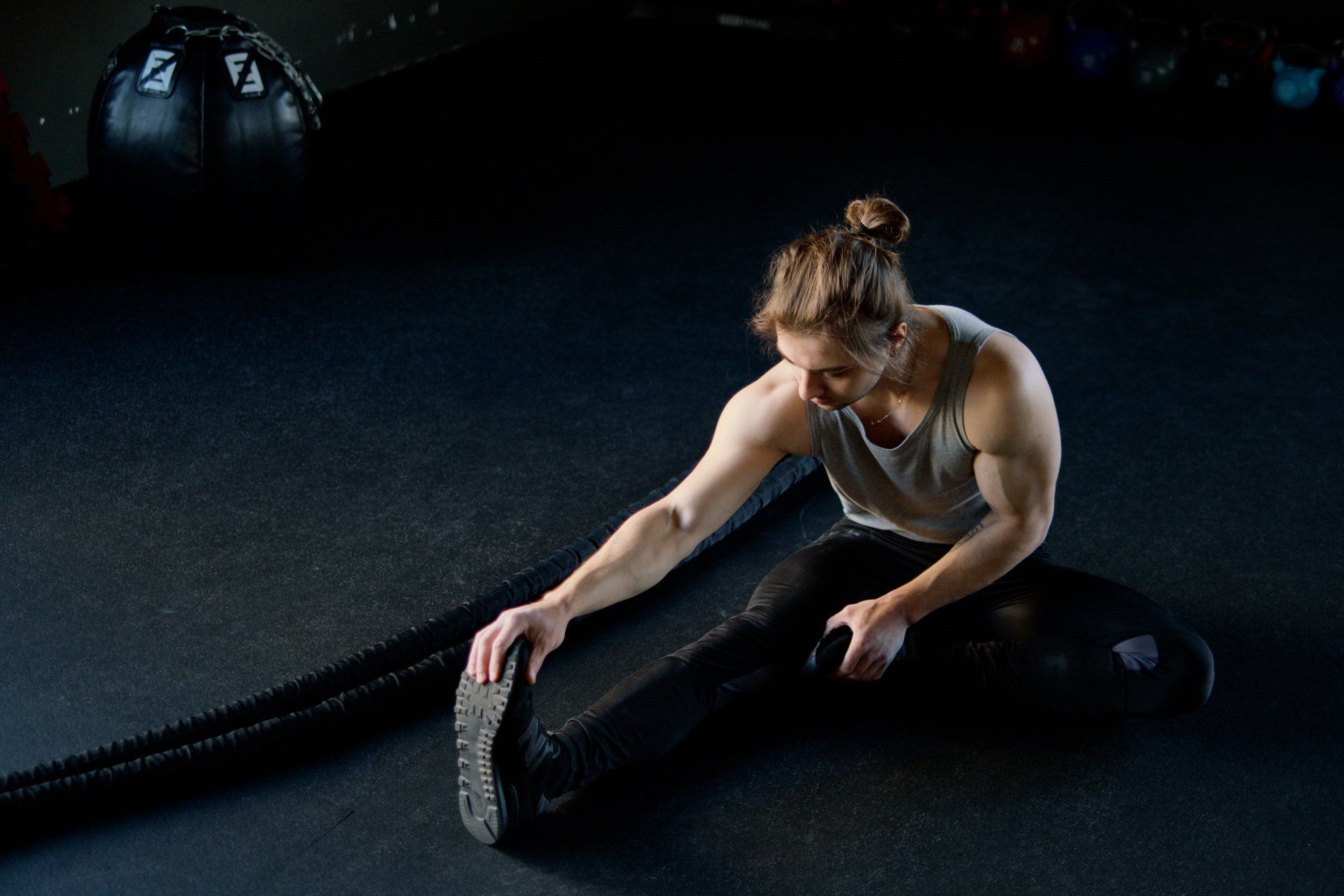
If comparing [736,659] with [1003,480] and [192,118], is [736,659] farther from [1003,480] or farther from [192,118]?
[192,118]

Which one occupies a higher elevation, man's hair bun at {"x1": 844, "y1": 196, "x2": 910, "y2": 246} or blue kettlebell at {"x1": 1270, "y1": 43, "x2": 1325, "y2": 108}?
man's hair bun at {"x1": 844, "y1": 196, "x2": 910, "y2": 246}

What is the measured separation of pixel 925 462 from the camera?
6.00 ft

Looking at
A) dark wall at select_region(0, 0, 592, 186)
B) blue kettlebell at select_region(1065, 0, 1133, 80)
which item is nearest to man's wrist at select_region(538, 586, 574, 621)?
dark wall at select_region(0, 0, 592, 186)

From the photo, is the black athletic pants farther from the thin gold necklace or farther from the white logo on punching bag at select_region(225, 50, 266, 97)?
the white logo on punching bag at select_region(225, 50, 266, 97)

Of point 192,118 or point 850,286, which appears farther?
point 192,118

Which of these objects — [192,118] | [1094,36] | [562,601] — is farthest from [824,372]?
[1094,36]

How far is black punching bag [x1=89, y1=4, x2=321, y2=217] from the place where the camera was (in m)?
3.27

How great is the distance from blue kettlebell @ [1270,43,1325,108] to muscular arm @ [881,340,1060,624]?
12.4 feet

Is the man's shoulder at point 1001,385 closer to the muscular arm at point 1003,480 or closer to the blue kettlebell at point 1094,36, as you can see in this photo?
the muscular arm at point 1003,480

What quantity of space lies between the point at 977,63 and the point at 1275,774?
166 inches

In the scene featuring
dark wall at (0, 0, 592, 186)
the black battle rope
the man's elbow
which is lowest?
the black battle rope

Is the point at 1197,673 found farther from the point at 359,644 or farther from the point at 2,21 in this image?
the point at 2,21

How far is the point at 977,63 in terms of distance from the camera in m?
5.48

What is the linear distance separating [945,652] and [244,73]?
2.40 metres
